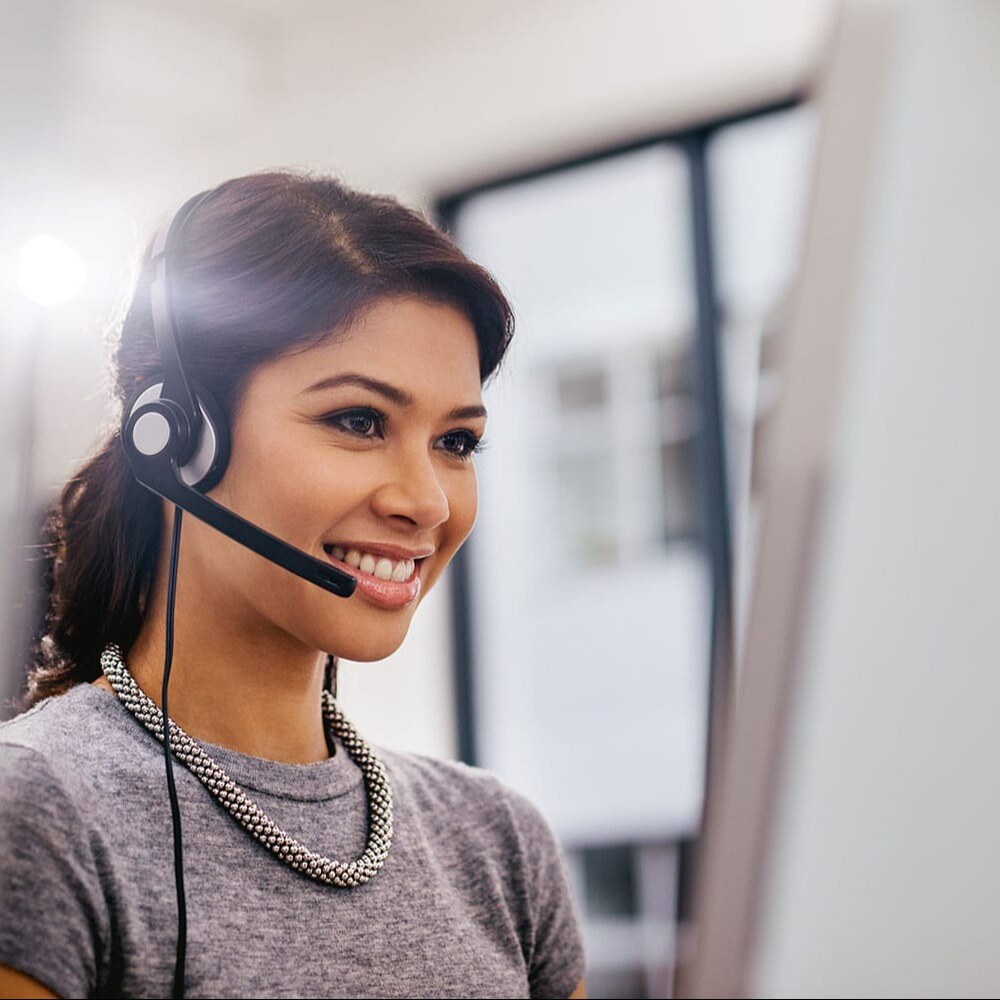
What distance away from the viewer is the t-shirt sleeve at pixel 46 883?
487 mm

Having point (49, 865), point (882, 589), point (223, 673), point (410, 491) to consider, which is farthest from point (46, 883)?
point (882, 589)

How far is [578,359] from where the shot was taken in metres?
2.95

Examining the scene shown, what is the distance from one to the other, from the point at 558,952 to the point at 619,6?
82.1 inches

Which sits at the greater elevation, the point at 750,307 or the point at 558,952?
the point at 750,307

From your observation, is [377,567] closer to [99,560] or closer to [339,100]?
[99,560]

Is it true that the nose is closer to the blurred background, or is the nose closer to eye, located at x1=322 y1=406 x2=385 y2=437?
eye, located at x1=322 y1=406 x2=385 y2=437

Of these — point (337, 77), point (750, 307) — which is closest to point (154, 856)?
point (337, 77)

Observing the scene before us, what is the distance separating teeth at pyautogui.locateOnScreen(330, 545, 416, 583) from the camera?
62 centimetres

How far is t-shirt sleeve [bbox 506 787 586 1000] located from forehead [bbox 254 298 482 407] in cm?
30

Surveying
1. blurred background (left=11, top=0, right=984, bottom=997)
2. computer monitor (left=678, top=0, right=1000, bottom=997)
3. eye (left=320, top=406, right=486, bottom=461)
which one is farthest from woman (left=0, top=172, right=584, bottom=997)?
blurred background (left=11, top=0, right=984, bottom=997)

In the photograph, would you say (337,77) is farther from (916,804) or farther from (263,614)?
(916,804)

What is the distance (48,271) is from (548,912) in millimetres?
488

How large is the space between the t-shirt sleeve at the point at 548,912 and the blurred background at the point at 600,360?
0.74 metres

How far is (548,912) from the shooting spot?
30.4 inches
